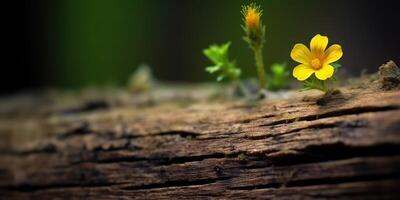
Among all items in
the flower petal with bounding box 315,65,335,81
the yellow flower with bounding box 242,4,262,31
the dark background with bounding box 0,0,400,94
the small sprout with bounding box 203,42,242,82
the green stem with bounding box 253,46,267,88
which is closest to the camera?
the flower petal with bounding box 315,65,335,81

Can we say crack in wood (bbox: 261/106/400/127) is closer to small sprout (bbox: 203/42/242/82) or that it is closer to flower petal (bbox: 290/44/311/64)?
flower petal (bbox: 290/44/311/64)

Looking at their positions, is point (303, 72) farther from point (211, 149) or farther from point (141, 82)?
point (141, 82)

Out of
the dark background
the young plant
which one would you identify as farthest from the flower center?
the dark background

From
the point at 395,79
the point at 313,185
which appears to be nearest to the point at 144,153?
the point at 313,185

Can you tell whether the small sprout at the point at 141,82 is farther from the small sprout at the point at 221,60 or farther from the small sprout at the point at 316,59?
the small sprout at the point at 316,59

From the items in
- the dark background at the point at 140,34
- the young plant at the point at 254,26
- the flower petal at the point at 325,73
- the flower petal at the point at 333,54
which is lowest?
the flower petal at the point at 325,73

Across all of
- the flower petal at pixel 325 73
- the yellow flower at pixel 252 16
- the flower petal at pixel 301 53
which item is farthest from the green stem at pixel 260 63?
the flower petal at pixel 325 73

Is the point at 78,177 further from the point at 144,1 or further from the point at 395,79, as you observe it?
the point at 144,1

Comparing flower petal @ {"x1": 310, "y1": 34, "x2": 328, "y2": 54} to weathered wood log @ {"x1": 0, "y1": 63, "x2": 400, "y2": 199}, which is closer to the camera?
weathered wood log @ {"x1": 0, "y1": 63, "x2": 400, "y2": 199}
